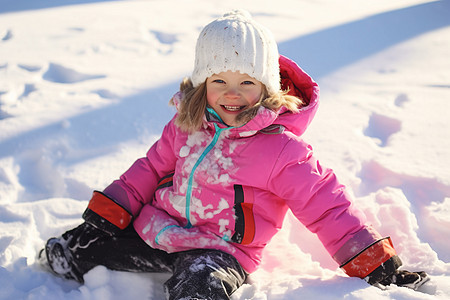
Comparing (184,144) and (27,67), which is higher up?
(184,144)

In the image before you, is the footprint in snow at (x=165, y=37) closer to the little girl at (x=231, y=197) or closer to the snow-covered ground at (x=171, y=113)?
the snow-covered ground at (x=171, y=113)

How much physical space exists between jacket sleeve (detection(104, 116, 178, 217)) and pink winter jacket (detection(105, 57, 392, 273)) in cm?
9

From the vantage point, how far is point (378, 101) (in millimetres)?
2562

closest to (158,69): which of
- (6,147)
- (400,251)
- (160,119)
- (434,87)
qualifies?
(160,119)

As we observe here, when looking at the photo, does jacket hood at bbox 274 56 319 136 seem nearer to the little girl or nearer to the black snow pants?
the little girl

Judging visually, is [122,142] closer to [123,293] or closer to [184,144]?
[184,144]

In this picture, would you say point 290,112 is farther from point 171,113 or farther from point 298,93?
point 171,113

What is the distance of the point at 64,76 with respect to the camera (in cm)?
282

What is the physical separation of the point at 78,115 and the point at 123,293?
1.19m

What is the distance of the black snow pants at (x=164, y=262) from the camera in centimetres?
130

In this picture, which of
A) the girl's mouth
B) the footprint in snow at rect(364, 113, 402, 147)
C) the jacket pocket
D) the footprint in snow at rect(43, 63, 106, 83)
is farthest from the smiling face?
the footprint in snow at rect(43, 63, 106, 83)

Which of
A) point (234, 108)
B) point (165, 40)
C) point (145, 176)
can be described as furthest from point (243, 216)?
point (165, 40)

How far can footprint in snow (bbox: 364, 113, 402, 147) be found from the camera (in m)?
2.32

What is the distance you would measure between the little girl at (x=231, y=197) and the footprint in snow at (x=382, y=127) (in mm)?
820
